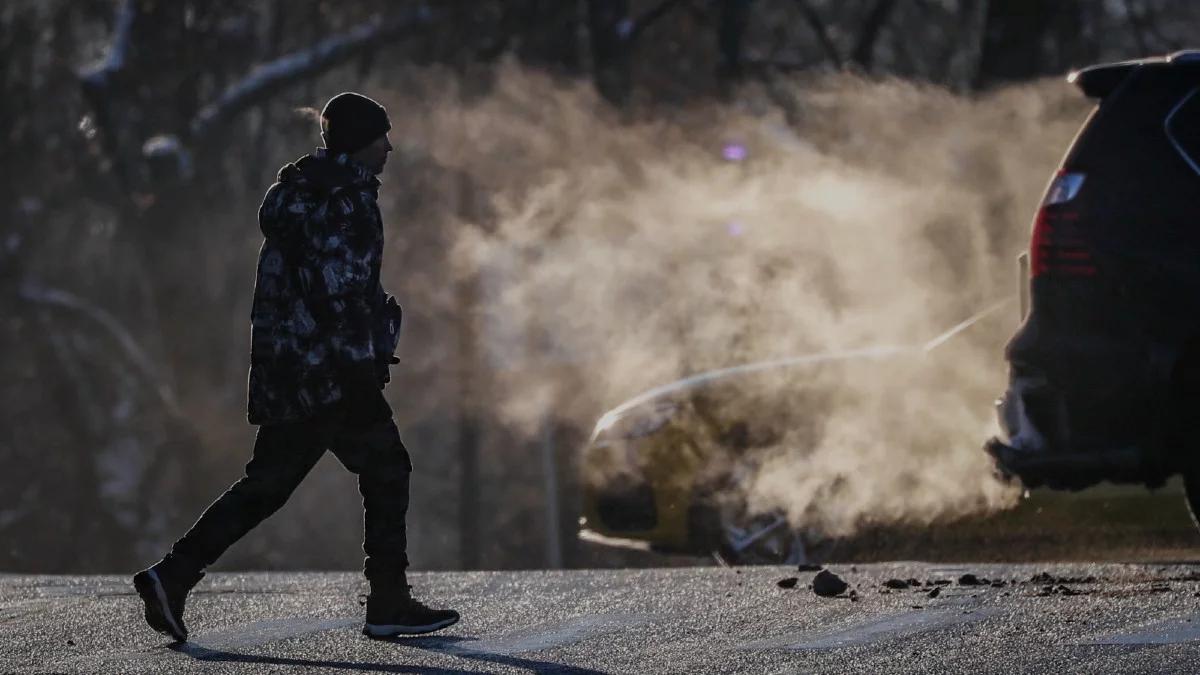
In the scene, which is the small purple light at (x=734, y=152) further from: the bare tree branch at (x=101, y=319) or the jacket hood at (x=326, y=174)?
the bare tree branch at (x=101, y=319)

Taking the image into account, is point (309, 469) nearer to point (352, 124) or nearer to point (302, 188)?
point (302, 188)

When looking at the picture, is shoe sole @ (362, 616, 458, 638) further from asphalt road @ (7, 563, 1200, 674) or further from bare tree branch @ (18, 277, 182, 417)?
bare tree branch @ (18, 277, 182, 417)

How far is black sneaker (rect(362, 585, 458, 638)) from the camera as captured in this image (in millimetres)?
7516

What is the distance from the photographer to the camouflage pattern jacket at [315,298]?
24.2 feet

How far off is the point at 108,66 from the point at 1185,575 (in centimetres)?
1754

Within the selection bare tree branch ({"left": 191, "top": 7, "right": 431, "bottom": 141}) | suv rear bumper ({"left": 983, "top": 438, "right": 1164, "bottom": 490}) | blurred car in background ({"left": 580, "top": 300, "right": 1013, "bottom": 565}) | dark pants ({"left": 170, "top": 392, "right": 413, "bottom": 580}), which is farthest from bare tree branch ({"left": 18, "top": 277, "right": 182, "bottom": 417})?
dark pants ({"left": 170, "top": 392, "right": 413, "bottom": 580})

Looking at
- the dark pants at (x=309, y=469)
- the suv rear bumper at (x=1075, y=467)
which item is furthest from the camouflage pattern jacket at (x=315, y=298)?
the suv rear bumper at (x=1075, y=467)

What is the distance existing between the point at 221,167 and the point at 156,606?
1927 cm

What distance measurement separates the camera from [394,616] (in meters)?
7.52

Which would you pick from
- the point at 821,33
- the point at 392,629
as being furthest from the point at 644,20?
the point at 392,629

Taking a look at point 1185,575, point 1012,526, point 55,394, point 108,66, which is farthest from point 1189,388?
point 55,394

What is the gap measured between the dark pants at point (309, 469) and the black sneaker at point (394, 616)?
0.06 metres

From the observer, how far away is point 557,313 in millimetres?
19969

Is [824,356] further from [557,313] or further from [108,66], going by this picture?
[108,66]
